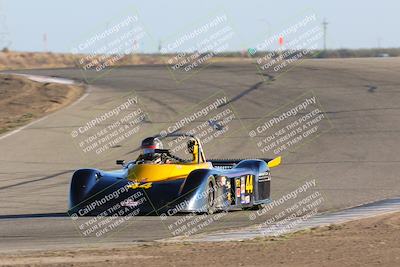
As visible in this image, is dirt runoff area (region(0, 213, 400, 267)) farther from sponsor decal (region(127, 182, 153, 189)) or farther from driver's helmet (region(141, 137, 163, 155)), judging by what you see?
driver's helmet (region(141, 137, 163, 155))

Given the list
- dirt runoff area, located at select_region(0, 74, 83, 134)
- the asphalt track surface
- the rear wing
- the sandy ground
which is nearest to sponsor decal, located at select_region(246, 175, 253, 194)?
the asphalt track surface

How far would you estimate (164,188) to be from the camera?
1505 centimetres

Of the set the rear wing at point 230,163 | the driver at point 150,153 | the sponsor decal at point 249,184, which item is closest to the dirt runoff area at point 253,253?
the sponsor decal at point 249,184

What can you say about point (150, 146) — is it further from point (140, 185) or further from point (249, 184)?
point (249, 184)

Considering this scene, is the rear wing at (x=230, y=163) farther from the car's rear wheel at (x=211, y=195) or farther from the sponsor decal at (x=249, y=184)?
the car's rear wheel at (x=211, y=195)

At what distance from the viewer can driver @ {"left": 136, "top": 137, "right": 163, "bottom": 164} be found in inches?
630

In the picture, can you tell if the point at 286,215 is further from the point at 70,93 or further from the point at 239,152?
the point at 70,93

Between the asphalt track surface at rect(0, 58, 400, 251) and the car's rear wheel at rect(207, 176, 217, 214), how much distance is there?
14.5 inches

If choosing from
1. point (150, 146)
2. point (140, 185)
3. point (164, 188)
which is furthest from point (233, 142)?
point (164, 188)

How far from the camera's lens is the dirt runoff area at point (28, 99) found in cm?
3083

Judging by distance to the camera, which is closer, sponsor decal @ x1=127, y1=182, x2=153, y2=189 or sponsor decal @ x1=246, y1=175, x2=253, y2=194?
sponsor decal @ x1=127, y1=182, x2=153, y2=189

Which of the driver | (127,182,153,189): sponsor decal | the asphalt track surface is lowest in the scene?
the asphalt track surface

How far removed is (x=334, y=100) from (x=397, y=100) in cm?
198

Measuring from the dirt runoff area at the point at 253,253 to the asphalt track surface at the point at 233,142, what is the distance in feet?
3.60
